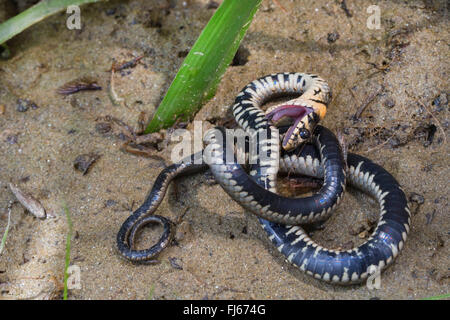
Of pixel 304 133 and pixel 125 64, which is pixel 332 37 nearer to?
pixel 304 133

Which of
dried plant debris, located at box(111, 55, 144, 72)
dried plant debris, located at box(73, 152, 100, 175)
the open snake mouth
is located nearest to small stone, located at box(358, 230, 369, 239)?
the open snake mouth

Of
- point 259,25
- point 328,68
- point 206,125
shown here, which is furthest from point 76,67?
point 328,68

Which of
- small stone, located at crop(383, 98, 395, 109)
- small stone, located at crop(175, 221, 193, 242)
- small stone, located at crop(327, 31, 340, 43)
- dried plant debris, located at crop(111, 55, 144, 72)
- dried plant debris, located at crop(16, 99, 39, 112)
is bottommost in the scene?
A: small stone, located at crop(175, 221, 193, 242)

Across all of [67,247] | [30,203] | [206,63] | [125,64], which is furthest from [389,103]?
[30,203]

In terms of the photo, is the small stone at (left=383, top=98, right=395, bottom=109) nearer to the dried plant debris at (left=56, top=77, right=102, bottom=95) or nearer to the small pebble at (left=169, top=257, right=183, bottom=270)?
the small pebble at (left=169, top=257, right=183, bottom=270)

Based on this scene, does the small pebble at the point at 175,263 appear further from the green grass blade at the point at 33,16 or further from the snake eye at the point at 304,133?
the green grass blade at the point at 33,16

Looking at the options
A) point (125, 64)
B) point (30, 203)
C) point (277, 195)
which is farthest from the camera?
point (125, 64)
